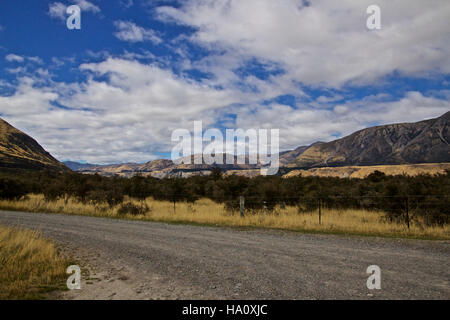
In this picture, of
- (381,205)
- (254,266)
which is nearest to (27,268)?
(254,266)

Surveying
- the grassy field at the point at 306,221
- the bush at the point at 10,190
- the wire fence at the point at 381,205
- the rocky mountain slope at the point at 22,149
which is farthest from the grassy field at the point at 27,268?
the rocky mountain slope at the point at 22,149

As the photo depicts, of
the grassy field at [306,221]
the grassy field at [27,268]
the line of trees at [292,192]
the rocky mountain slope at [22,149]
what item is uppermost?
the rocky mountain slope at [22,149]

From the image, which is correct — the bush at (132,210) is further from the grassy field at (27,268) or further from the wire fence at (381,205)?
the grassy field at (27,268)

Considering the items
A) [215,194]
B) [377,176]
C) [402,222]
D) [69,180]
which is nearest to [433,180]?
[402,222]

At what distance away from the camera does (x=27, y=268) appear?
656 centimetres

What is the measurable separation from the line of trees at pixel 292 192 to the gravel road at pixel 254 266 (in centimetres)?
596

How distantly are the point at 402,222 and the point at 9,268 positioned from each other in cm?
1580

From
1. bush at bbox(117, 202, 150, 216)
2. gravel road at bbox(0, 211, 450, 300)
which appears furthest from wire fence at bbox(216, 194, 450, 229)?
bush at bbox(117, 202, 150, 216)

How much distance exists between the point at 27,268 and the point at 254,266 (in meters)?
5.37

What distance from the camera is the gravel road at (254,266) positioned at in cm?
523

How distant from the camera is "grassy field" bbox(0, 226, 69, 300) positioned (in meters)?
5.34

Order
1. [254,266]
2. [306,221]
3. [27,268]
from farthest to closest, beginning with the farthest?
[306,221], [254,266], [27,268]

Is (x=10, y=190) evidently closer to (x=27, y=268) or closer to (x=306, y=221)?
(x=27, y=268)

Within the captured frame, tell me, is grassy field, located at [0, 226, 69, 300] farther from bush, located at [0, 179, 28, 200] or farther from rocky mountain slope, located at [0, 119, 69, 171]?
rocky mountain slope, located at [0, 119, 69, 171]
